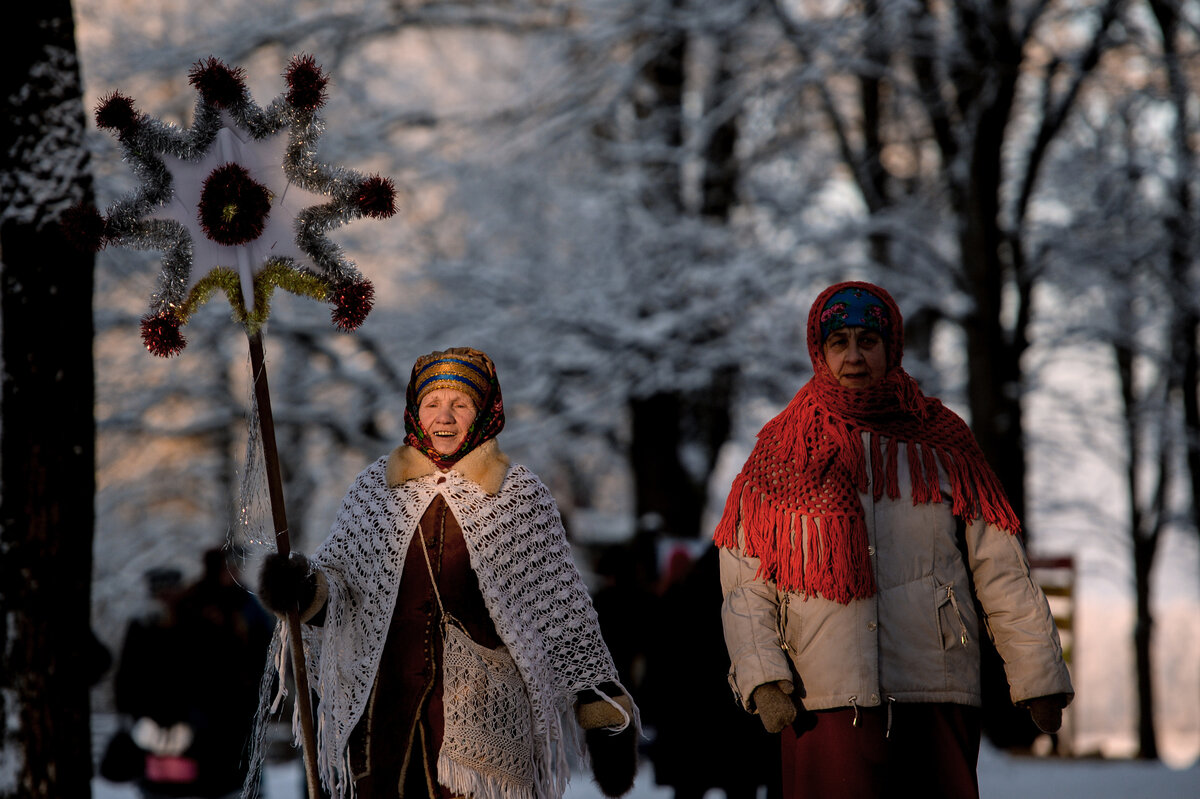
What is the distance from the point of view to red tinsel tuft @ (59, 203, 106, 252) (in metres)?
4.54

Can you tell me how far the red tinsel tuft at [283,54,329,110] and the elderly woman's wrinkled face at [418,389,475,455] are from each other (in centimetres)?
98

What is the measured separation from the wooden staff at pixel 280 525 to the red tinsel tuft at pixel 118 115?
29.4 inches

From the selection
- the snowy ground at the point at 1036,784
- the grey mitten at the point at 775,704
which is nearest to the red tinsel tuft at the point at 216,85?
the grey mitten at the point at 775,704

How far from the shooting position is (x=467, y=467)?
4789mm

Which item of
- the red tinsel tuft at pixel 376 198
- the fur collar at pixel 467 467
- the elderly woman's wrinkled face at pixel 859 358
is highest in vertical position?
the red tinsel tuft at pixel 376 198

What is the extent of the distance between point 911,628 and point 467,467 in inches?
58.3

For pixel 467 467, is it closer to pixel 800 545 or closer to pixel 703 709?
pixel 800 545

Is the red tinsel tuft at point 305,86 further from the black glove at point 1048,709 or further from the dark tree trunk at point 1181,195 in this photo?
the dark tree trunk at point 1181,195

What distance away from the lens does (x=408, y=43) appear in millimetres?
16031

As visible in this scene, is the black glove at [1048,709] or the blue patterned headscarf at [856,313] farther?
the blue patterned headscarf at [856,313]

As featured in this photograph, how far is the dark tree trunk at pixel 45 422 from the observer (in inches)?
235

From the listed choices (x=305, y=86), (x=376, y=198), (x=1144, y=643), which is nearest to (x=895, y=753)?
(x=376, y=198)

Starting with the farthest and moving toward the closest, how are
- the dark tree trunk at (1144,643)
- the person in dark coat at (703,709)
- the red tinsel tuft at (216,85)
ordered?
the dark tree trunk at (1144,643) → the person in dark coat at (703,709) → the red tinsel tuft at (216,85)

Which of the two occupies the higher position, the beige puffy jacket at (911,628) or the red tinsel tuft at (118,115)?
the red tinsel tuft at (118,115)
